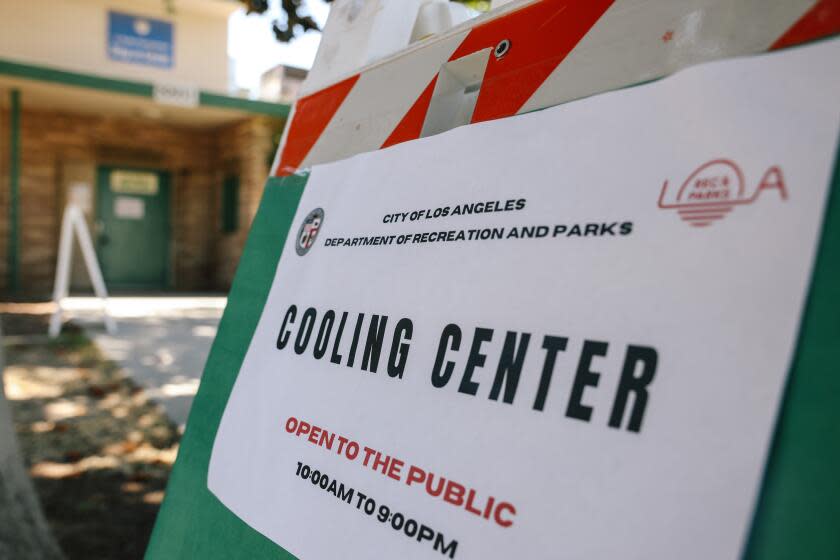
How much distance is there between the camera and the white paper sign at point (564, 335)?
62cm

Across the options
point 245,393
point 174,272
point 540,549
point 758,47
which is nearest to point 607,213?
point 758,47

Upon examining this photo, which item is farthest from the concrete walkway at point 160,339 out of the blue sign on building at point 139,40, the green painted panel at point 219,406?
the blue sign on building at point 139,40

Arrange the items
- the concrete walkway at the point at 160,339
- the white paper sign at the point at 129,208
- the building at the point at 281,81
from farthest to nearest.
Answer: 1. the building at the point at 281,81
2. the white paper sign at the point at 129,208
3. the concrete walkway at the point at 160,339

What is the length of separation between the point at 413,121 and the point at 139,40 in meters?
13.0

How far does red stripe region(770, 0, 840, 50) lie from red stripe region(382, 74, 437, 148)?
664mm

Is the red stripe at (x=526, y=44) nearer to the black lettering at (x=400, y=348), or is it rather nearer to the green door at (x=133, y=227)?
the black lettering at (x=400, y=348)

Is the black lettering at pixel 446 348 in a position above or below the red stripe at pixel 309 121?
below

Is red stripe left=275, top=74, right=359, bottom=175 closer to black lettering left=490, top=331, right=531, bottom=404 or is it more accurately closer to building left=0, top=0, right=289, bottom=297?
black lettering left=490, top=331, right=531, bottom=404

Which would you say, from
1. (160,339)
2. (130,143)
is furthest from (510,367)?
(130,143)

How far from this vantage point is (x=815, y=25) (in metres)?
0.67

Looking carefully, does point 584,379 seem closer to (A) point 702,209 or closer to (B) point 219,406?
(A) point 702,209

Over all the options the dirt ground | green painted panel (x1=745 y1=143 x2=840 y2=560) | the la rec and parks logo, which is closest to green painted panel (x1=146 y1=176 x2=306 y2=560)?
the la rec and parks logo

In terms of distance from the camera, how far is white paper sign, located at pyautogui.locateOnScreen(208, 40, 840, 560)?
623 mm

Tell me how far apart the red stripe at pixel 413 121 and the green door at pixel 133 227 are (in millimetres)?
13216
